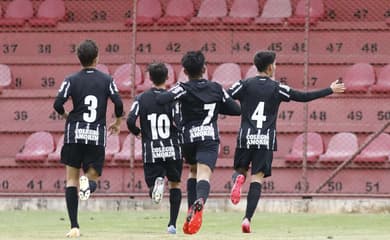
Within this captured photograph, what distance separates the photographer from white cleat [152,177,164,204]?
14.1m

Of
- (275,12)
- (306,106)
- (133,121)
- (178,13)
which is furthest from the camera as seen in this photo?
(178,13)

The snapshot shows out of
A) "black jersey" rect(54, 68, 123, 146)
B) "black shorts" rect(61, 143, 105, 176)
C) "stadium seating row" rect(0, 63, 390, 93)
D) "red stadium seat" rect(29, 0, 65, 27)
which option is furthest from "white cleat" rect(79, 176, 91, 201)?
"red stadium seat" rect(29, 0, 65, 27)

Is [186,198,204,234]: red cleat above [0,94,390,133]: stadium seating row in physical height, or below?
below

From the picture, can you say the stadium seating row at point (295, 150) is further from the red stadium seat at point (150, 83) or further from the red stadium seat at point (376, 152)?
the red stadium seat at point (150, 83)

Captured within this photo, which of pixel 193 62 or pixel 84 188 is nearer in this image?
pixel 84 188

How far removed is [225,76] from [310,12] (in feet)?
5.87

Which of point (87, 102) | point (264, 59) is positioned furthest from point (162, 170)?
point (264, 59)

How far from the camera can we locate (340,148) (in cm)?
2000

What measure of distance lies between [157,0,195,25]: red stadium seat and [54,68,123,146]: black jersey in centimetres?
827

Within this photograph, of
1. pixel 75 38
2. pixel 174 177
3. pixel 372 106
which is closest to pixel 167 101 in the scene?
pixel 174 177

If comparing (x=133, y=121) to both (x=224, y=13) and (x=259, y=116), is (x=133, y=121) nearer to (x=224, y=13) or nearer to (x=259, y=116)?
(x=259, y=116)

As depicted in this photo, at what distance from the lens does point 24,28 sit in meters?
22.3

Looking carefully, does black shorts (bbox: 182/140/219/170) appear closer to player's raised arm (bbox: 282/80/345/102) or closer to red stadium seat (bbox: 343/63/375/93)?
player's raised arm (bbox: 282/80/345/102)

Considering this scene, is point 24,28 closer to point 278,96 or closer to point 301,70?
point 301,70
